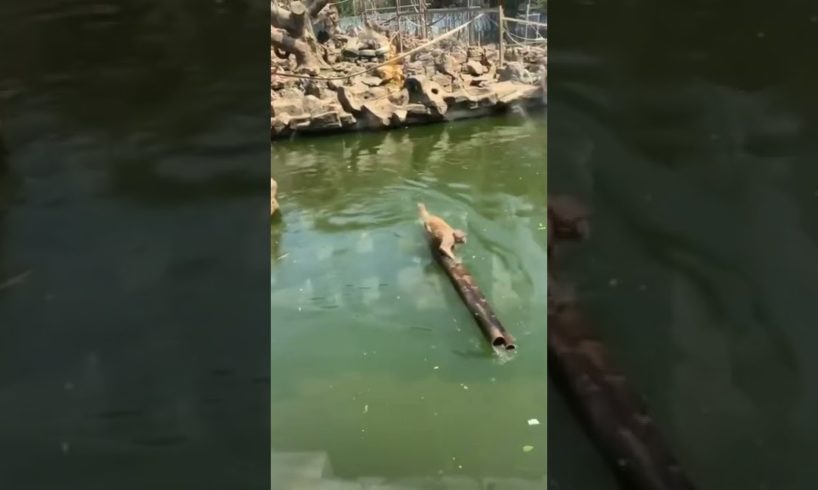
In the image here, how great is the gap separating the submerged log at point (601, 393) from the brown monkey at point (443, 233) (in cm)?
180

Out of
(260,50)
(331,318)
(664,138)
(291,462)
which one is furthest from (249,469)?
(331,318)

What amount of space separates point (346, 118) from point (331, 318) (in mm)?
2363

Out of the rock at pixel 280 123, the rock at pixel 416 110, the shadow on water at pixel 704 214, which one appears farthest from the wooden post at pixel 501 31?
the shadow on water at pixel 704 214

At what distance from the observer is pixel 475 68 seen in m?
4.05

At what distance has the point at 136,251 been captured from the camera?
735 millimetres

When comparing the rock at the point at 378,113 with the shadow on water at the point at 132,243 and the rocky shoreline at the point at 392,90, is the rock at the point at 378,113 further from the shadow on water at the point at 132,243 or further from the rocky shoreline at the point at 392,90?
the shadow on water at the point at 132,243

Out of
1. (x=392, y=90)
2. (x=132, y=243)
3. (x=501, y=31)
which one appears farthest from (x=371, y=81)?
(x=132, y=243)

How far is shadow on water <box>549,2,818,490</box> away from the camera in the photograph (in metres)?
0.72

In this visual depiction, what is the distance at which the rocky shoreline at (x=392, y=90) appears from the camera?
159 inches

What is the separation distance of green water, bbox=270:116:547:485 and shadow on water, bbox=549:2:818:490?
0.37 m

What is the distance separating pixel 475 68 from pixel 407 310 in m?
2.14

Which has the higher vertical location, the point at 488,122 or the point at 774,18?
the point at 774,18

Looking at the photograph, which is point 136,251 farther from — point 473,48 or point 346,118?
point 346,118

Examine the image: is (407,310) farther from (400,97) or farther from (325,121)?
(400,97)
